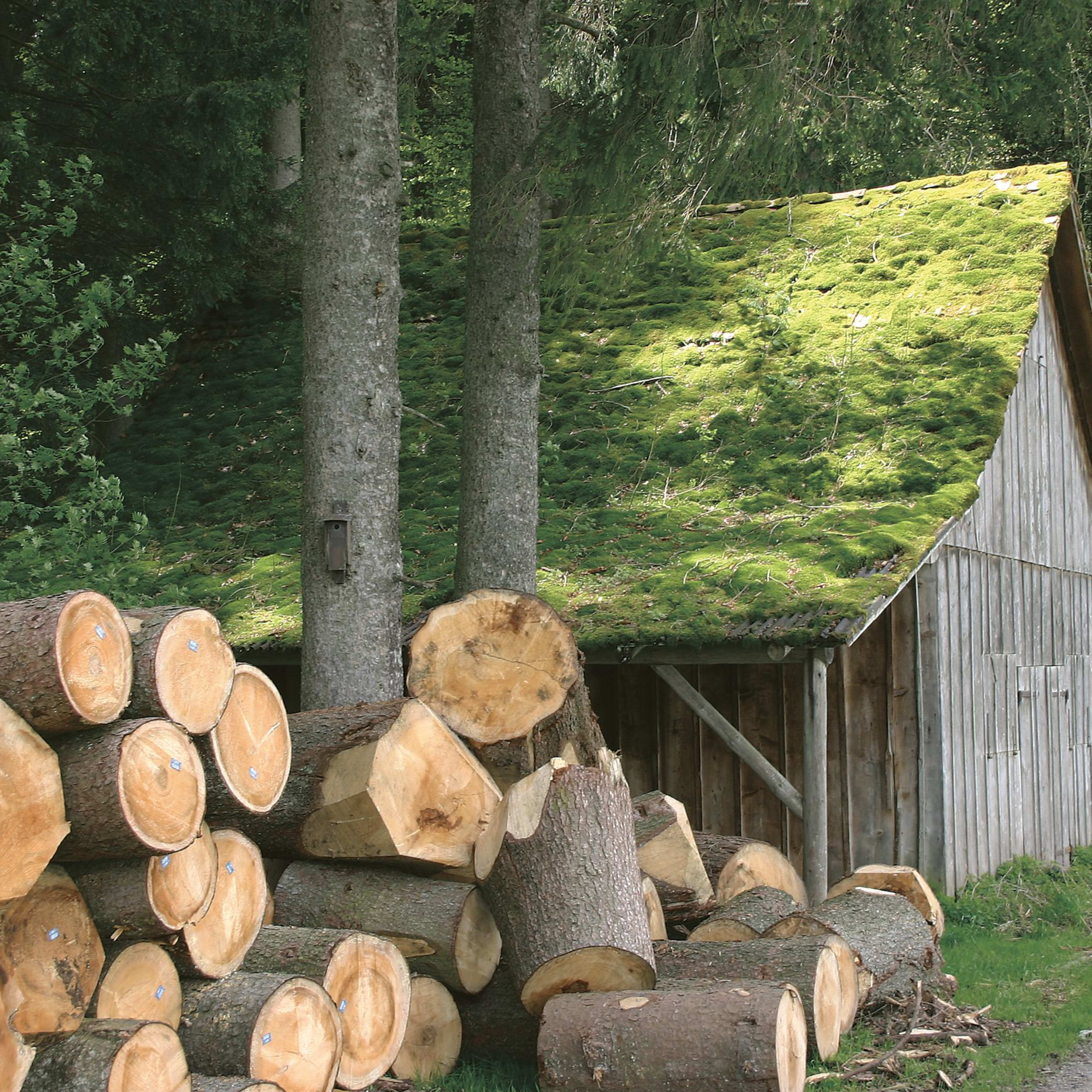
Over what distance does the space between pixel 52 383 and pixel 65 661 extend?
353 inches

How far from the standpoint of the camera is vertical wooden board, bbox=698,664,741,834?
10.6 m

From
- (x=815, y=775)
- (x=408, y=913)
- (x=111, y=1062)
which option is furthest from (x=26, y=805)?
(x=815, y=775)

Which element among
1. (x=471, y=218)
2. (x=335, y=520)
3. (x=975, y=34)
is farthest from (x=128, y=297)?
(x=975, y=34)

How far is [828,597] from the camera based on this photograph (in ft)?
28.7

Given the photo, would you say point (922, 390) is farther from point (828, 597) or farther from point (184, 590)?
point (184, 590)

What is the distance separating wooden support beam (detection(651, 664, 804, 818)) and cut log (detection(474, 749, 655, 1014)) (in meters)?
2.99

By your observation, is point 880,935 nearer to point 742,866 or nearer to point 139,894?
point 742,866

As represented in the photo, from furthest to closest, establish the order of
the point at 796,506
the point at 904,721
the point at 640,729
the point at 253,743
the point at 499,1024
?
the point at 640,729
the point at 904,721
the point at 796,506
the point at 499,1024
the point at 253,743

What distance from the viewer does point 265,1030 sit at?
16.7 feet

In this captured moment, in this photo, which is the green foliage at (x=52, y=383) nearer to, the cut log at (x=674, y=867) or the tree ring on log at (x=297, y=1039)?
the cut log at (x=674, y=867)

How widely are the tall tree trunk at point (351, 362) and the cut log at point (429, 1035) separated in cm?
217

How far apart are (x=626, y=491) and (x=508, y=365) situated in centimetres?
253

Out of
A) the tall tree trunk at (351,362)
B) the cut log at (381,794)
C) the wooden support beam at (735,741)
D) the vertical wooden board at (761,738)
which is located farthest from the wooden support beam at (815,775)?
the cut log at (381,794)

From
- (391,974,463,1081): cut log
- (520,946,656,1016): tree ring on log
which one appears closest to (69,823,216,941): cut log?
(391,974,463,1081): cut log
